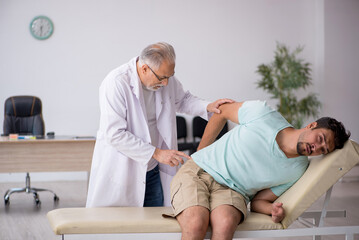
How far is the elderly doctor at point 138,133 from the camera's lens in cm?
221

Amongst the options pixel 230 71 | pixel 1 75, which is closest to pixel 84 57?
pixel 1 75

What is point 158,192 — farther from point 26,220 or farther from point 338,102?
point 338,102

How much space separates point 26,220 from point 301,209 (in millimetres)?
2777

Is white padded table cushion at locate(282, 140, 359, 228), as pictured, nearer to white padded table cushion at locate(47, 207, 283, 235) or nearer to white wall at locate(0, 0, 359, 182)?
white padded table cushion at locate(47, 207, 283, 235)

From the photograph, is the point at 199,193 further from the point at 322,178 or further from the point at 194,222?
the point at 322,178

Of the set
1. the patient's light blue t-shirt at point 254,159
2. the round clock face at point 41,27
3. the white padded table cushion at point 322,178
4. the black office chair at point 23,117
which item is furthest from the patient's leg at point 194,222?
the round clock face at point 41,27

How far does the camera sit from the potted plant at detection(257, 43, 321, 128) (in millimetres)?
6270

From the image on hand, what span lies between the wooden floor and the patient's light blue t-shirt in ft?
4.72

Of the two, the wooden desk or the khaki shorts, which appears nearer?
the khaki shorts

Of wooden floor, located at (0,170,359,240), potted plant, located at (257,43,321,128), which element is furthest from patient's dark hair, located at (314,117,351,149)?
potted plant, located at (257,43,321,128)

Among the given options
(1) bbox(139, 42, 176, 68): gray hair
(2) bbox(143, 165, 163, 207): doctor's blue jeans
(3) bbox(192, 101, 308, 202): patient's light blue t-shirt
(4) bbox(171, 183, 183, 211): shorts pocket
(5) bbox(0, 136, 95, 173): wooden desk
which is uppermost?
(1) bbox(139, 42, 176, 68): gray hair

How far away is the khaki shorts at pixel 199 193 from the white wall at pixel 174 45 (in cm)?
437

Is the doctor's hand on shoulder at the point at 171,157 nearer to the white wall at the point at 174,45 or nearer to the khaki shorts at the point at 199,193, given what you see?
the khaki shorts at the point at 199,193

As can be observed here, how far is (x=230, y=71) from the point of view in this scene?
6.72 metres
